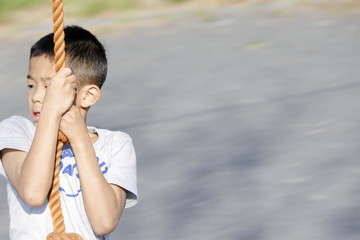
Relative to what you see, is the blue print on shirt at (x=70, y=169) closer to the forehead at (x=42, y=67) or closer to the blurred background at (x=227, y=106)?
the forehead at (x=42, y=67)

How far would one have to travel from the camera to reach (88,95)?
2480 mm

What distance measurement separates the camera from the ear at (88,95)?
247cm

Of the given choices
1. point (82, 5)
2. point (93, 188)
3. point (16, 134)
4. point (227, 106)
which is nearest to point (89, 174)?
point (93, 188)

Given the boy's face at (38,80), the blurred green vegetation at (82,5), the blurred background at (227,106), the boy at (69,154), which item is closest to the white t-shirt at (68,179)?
the boy at (69,154)

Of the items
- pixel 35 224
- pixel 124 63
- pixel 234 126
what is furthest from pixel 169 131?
pixel 35 224

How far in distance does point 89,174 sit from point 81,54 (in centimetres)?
34

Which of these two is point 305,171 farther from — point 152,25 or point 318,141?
point 152,25

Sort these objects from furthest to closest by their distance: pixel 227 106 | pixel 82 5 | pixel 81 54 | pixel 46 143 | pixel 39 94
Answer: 1. pixel 82 5
2. pixel 227 106
3. pixel 81 54
4. pixel 39 94
5. pixel 46 143

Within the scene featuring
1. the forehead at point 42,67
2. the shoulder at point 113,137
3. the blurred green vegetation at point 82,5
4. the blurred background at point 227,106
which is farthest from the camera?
the blurred green vegetation at point 82,5

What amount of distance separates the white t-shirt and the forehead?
0.56 feet

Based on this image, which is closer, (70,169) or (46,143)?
(46,143)

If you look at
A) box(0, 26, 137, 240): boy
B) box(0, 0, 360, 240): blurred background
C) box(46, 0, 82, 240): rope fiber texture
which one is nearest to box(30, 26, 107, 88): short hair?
box(0, 26, 137, 240): boy

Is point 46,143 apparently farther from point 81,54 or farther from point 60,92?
point 81,54

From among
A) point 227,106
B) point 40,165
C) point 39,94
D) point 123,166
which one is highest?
point 39,94
